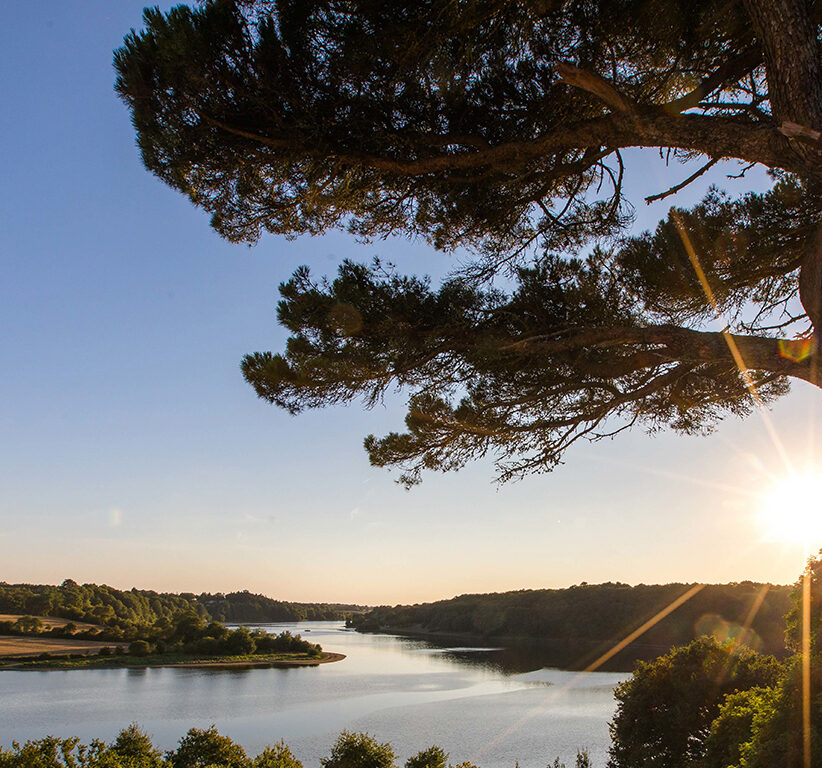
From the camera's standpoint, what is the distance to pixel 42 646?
46.2 metres

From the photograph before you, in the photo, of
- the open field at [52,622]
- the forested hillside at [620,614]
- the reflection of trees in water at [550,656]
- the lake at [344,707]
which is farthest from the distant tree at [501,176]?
the open field at [52,622]

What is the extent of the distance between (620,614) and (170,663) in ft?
121

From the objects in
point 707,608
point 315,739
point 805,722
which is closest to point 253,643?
point 315,739

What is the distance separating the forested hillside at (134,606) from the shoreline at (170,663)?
15429mm

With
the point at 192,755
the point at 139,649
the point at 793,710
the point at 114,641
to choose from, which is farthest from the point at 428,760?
the point at 114,641

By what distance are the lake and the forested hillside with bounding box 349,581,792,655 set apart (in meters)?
12.9

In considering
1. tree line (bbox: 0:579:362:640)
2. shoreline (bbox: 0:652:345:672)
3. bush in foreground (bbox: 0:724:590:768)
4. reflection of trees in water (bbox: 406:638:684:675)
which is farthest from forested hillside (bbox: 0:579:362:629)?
bush in foreground (bbox: 0:724:590:768)

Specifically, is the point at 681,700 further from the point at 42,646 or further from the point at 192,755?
the point at 42,646

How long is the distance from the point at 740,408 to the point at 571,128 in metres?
3.20

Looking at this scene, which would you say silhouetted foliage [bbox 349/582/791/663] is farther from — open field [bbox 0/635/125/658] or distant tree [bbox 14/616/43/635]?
distant tree [bbox 14/616/43/635]

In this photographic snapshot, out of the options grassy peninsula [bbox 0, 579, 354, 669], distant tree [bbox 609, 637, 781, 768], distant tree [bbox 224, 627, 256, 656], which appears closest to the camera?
distant tree [bbox 609, 637, 781, 768]

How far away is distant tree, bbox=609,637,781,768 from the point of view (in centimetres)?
1009

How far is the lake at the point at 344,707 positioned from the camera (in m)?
17.2

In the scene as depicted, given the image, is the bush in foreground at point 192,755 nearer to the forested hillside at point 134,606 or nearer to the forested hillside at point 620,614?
the forested hillside at point 620,614
